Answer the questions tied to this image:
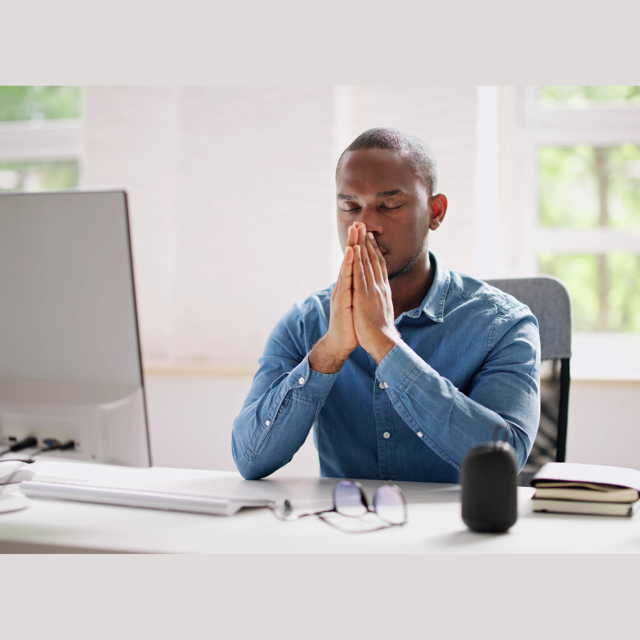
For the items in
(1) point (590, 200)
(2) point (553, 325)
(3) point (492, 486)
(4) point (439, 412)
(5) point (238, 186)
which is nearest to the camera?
(3) point (492, 486)

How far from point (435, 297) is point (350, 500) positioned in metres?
0.54

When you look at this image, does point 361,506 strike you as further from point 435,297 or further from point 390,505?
point 435,297

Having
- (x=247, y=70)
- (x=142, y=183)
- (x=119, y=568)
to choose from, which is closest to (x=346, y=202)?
(x=119, y=568)

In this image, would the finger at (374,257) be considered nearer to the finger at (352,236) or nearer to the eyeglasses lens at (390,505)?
the finger at (352,236)

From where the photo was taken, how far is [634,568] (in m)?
0.96

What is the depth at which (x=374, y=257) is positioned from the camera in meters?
1.46

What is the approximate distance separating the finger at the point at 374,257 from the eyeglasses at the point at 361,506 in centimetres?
41

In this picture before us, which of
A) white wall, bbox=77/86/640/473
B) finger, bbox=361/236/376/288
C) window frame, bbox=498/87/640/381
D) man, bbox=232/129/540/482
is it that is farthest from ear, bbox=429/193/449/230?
window frame, bbox=498/87/640/381

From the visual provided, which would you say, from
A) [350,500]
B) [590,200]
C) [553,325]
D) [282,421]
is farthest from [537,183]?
[350,500]

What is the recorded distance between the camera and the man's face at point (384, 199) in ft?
4.97

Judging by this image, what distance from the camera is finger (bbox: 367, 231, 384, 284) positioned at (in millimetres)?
1452

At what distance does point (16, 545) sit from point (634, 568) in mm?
773

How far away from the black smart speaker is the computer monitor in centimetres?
51

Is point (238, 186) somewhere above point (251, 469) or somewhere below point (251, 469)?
above
